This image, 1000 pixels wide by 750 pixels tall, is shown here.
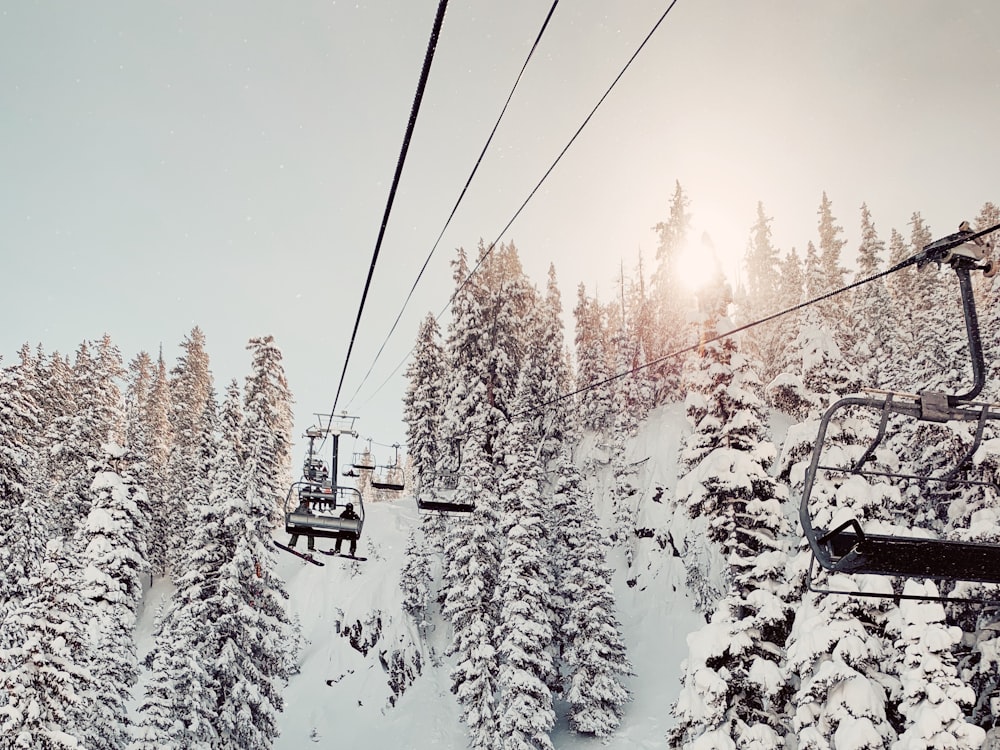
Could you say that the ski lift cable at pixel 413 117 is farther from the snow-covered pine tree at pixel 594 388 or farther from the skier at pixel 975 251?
the snow-covered pine tree at pixel 594 388

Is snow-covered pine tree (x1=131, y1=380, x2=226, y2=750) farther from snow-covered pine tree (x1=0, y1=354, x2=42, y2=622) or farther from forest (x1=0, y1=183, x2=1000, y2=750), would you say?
snow-covered pine tree (x1=0, y1=354, x2=42, y2=622)

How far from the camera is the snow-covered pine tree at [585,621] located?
31.2m

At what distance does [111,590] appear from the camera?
25.0 meters

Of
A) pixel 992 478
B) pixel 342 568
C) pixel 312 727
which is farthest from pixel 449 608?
pixel 992 478

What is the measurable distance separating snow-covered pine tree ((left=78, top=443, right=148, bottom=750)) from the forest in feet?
0.44

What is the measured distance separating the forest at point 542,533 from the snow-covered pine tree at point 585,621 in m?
0.16

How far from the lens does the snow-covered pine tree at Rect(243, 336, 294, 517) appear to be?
91.4ft

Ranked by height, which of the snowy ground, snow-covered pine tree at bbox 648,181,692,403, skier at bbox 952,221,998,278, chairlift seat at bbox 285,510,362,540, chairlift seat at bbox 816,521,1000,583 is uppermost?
snow-covered pine tree at bbox 648,181,692,403

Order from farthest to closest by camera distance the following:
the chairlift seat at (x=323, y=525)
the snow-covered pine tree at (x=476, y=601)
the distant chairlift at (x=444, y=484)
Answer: the distant chairlift at (x=444, y=484)
the snow-covered pine tree at (x=476, y=601)
the chairlift seat at (x=323, y=525)

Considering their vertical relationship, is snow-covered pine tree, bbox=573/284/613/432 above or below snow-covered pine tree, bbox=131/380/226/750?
above

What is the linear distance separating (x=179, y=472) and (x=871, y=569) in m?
54.5

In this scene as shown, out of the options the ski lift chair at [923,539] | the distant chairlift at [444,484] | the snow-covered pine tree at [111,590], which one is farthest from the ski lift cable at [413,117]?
the distant chairlift at [444,484]

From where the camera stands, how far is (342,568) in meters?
47.3

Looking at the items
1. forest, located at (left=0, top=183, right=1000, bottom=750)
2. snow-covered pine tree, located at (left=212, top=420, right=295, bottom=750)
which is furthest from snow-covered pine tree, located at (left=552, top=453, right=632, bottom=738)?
snow-covered pine tree, located at (left=212, top=420, right=295, bottom=750)
